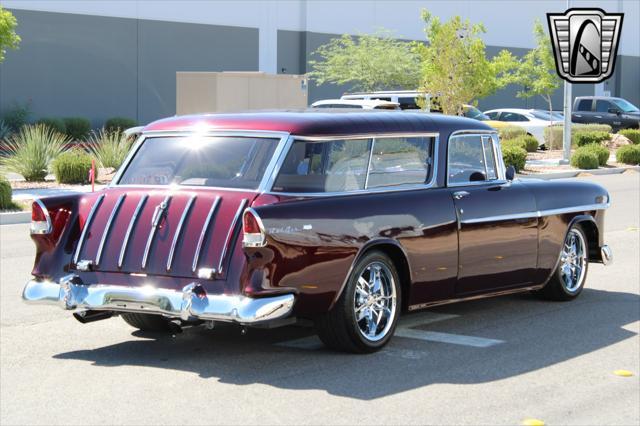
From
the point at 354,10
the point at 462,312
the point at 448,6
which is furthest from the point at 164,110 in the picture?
the point at 462,312

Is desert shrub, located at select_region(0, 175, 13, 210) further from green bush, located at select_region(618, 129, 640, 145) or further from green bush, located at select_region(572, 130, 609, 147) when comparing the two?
green bush, located at select_region(618, 129, 640, 145)

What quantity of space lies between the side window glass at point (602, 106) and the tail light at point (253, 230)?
131ft

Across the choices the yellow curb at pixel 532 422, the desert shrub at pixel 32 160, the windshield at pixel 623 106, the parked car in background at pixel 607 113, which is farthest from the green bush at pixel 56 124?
the yellow curb at pixel 532 422

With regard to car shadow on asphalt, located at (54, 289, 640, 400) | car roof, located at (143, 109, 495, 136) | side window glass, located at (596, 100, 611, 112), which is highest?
side window glass, located at (596, 100, 611, 112)

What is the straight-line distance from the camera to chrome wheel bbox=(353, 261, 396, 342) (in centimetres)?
789

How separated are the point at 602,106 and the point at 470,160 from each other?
123 ft

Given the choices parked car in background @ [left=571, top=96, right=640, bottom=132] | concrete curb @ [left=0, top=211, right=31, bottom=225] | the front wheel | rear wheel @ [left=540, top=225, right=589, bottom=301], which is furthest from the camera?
parked car in background @ [left=571, top=96, right=640, bottom=132]

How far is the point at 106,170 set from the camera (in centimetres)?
2600

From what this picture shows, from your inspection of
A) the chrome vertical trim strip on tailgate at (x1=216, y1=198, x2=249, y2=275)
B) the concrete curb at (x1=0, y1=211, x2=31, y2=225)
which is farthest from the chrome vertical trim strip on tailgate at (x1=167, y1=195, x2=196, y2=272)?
the concrete curb at (x1=0, y1=211, x2=31, y2=225)

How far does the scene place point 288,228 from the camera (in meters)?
7.36

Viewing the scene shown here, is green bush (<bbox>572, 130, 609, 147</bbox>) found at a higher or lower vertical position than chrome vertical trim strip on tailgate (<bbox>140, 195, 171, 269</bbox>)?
higher

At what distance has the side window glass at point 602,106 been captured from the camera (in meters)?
45.2

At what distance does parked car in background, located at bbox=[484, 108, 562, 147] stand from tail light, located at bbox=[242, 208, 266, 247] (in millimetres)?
32857

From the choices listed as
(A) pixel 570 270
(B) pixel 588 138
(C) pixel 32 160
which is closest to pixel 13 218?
(C) pixel 32 160
